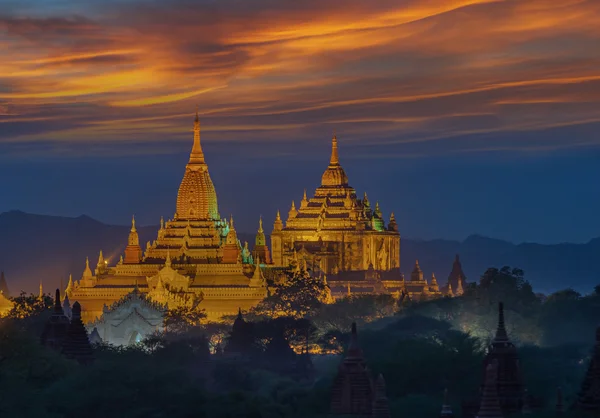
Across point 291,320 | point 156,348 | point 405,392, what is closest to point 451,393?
point 405,392

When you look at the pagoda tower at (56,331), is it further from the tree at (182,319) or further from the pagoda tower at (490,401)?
the tree at (182,319)

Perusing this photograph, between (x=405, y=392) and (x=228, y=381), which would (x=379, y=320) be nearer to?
(x=228, y=381)

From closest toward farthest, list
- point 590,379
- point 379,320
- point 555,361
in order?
point 590,379, point 555,361, point 379,320

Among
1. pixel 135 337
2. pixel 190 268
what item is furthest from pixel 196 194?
pixel 135 337

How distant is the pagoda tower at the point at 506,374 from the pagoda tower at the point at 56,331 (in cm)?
2362

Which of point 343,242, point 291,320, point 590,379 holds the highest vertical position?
point 343,242

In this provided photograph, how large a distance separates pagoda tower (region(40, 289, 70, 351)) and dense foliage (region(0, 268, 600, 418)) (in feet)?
3.99

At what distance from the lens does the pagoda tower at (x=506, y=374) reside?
7925 centimetres

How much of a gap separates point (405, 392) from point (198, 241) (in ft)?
229

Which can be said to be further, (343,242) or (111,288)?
(343,242)

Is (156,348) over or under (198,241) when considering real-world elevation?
under

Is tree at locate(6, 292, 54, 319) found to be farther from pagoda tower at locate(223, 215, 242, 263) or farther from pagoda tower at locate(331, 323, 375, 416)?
pagoda tower at locate(331, 323, 375, 416)

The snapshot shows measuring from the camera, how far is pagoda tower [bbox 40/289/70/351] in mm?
100500

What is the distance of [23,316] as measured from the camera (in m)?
134
